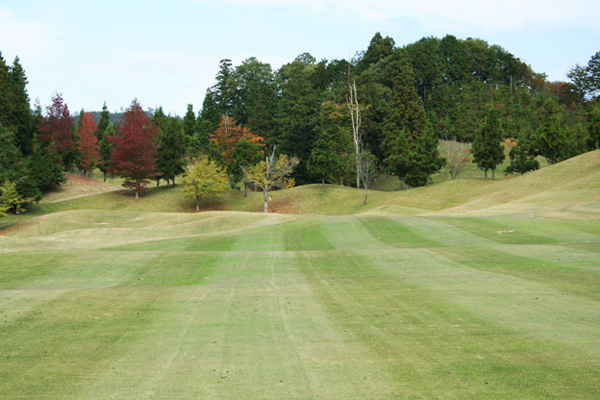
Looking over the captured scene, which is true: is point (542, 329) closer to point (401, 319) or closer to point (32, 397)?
point (401, 319)

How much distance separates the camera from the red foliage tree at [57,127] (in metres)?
77.1

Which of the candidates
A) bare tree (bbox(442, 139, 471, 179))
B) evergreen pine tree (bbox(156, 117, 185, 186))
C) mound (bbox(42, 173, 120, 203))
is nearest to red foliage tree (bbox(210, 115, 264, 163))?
evergreen pine tree (bbox(156, 117, 185, 186))

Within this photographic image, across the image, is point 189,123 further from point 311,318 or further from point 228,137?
point 311,318

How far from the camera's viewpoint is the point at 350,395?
6930 millimetres

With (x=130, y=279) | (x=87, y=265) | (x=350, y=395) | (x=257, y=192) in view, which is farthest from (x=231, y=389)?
(x=257, y=192)

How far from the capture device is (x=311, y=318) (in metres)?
11.8

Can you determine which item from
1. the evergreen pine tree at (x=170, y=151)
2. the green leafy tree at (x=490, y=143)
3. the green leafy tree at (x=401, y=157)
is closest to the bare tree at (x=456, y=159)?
the green leafy tree at (x=490, y=143)

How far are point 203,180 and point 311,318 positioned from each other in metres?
56.9

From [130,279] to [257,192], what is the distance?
56.4 meters

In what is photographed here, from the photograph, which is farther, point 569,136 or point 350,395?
point 569,136

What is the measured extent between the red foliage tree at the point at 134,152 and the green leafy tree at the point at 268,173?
1430cm

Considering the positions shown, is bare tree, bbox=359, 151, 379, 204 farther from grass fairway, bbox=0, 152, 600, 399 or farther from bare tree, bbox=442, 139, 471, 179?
grass fairway, bbox=0, 152, 600, 399

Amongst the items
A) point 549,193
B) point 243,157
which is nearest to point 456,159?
point 549,193

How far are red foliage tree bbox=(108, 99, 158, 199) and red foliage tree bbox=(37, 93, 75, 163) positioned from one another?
11385mm
